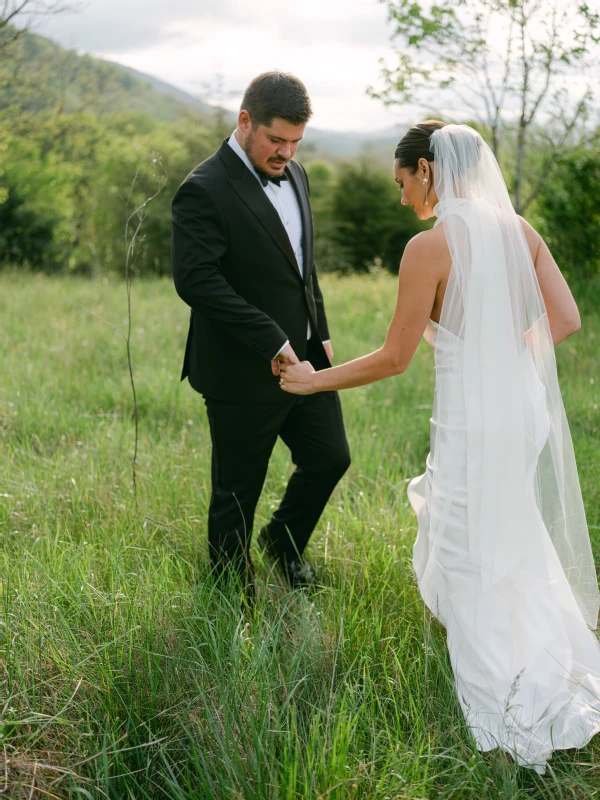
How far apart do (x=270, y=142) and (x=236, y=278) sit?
24.7 inches

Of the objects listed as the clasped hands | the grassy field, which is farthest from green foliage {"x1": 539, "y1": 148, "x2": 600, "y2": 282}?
the clasped hands

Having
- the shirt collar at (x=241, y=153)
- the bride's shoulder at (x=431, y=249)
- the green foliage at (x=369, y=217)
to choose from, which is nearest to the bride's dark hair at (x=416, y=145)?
the bride's shoulder at (x=431, y=249)

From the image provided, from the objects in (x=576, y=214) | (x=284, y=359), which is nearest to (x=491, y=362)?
(x=284, y=359)

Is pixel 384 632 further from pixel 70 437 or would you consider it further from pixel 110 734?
pixel 70 437

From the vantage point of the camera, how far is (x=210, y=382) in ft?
11.3

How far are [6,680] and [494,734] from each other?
1685 mm

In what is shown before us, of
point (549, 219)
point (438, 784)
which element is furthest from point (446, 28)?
point (438, 784)

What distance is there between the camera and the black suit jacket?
316cm

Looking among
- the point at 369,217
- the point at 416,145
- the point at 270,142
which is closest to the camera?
the point at 416,145

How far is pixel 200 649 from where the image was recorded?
9.11ft

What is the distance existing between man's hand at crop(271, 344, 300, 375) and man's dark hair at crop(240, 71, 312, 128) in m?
1.00

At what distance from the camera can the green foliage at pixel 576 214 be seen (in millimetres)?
10469

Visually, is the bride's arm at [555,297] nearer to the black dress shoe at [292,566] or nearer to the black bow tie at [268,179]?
the black bow tie at [268,179]

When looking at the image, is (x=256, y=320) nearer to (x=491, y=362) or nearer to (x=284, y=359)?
(x=284, y=359)
